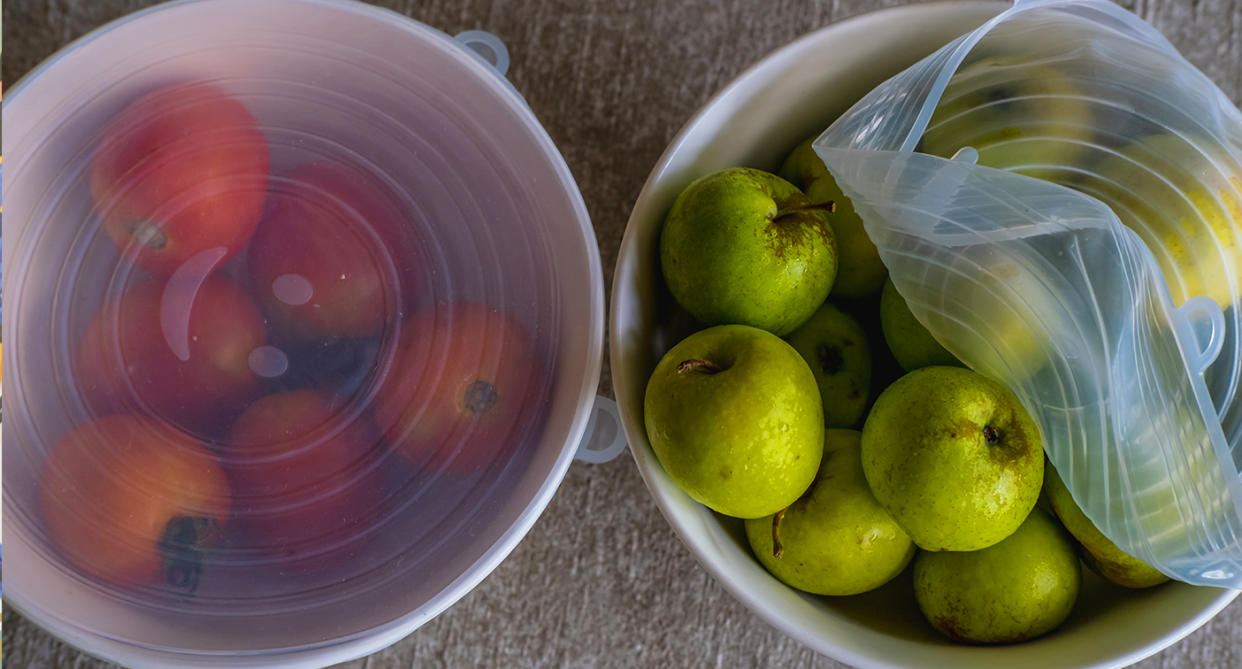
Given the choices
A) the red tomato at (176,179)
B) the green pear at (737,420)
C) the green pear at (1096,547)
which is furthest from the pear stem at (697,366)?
the red tomato at (176,179)

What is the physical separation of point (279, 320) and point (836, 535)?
379 mm

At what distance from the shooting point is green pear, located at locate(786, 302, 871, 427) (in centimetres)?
58

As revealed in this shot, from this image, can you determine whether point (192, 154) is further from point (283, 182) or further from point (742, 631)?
point (742, 631)

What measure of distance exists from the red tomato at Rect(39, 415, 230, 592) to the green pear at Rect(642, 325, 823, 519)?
30cm

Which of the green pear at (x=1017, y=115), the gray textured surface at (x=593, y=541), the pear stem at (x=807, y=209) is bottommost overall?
the gray textured surface at (x=593, y=541)

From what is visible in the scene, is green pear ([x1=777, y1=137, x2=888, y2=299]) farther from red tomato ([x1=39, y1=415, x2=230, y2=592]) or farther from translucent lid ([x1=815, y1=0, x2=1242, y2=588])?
red tomato ([x1=39, y1=415, x2=230, y2=592])

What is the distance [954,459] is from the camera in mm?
488

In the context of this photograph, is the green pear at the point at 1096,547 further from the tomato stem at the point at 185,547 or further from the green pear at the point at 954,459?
the tomato stem at the point at 185,547

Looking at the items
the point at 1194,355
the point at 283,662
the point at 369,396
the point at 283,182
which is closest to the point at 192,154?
the point at 283,182

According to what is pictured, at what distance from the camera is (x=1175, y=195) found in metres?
0.53

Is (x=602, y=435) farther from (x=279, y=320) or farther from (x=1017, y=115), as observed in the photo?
(x=1017, y=115)

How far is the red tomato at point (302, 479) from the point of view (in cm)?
59

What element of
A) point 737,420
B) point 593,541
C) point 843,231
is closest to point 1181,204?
point 843,231

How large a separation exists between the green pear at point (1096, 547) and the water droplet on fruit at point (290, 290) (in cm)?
48
